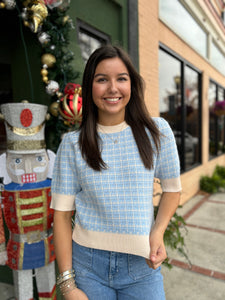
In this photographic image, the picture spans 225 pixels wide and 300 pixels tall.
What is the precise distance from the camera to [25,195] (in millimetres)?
1807

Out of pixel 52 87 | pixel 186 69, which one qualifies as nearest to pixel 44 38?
pixel 52 87

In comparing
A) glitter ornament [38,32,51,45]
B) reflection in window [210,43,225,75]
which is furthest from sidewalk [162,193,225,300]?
reflection in window [210,43,225,75]

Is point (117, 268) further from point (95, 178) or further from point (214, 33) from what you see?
point (214, 33)

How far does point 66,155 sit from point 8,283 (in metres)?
1.87

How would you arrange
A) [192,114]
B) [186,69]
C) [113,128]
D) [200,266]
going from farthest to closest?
[192,114]
[186,69]
[200,266]
[113,128]

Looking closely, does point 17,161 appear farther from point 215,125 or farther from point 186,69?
point 215,125

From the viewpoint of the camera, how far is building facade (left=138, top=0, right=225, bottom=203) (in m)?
4.23

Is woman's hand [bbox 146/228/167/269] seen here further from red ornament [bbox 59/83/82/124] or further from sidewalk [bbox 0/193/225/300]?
sidewalk [bbox 0/193/225/300]

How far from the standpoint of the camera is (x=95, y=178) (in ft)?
3.67

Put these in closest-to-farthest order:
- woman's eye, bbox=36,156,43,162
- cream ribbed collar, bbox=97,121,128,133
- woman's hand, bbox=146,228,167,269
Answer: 1. woman's hand, bbox=146,228,167,269
2. cream ribbed collar, bbox=97,121,128,133
3. woman's eye, bbox=36,156,43,162

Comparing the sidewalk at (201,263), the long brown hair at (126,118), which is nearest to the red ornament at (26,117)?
the long brown hair at (126,118)

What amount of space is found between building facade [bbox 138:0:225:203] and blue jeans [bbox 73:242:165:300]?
3291 mm

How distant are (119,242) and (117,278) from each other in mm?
168

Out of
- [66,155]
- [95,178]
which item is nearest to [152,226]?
[95,178]
